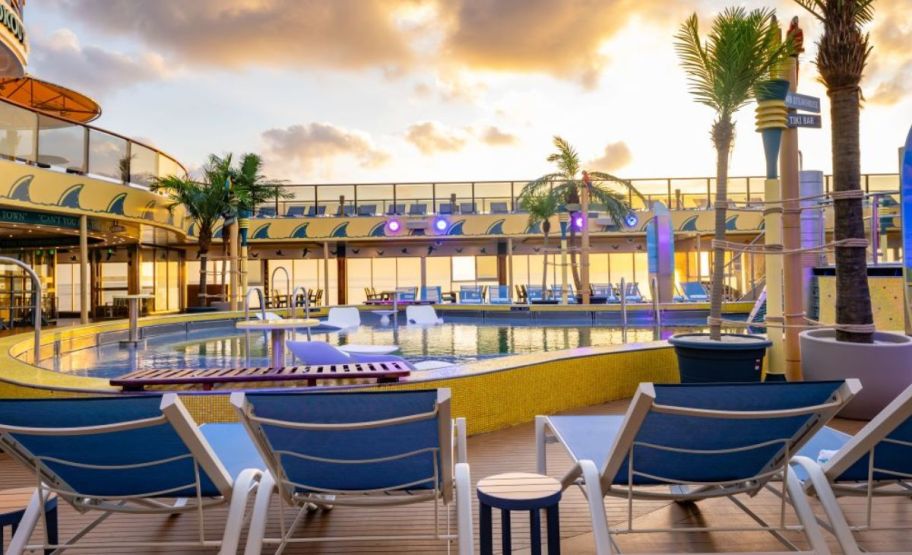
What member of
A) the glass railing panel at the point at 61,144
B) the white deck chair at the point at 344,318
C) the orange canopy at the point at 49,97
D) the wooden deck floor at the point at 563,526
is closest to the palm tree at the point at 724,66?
the wooden deck floor at the point at 563,526

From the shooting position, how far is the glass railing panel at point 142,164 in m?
11.8

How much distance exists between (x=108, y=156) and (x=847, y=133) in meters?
11.9

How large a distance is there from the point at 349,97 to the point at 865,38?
18838 mm

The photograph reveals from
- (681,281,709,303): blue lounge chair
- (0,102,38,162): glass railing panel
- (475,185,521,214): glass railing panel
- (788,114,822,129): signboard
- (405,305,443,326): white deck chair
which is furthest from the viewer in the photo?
(475,185,521,214): glass railing panel

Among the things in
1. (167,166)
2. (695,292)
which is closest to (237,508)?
(167,166)

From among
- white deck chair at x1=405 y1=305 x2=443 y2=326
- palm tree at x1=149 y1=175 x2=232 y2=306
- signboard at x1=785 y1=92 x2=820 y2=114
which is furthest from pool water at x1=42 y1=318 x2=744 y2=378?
palm tree at x1=149 y1=175 x2=232 y2=306

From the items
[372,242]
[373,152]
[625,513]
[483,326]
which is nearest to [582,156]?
[483,326]

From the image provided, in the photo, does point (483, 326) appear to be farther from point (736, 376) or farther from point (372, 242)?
point (372, 242)

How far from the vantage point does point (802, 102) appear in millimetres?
4277

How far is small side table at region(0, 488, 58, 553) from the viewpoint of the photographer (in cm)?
164

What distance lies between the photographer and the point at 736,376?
3914 mm

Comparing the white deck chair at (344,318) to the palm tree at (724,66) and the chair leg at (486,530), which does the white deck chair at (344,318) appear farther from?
the chair leg at (486,530)

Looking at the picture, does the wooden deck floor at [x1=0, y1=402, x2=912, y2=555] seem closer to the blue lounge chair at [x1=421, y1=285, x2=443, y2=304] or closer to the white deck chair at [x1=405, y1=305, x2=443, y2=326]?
the white deck chair at [x1=405, y1=305, x2=443, y2=326]

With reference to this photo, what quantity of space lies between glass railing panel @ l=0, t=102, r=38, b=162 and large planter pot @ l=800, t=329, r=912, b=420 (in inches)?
425
